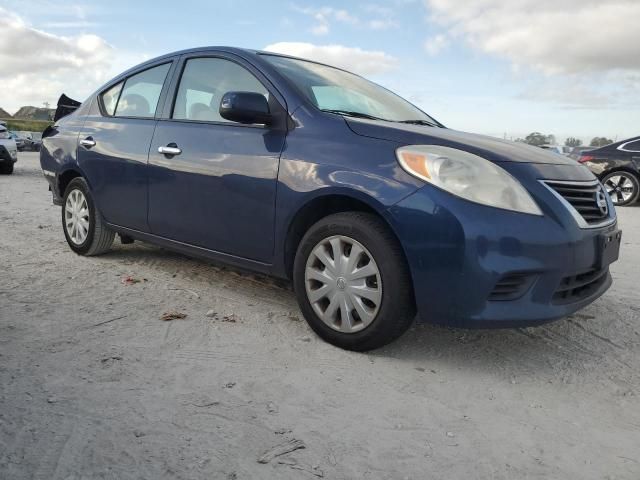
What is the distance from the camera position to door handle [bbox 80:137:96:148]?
4.57m

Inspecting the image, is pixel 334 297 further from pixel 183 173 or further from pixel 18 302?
pixel 18 302

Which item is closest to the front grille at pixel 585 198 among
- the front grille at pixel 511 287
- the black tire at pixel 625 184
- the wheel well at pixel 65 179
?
the front grille at pixel 511 287

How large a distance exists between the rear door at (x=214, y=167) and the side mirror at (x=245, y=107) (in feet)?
0.33

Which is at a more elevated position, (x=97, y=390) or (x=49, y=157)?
(x=49, y=157)

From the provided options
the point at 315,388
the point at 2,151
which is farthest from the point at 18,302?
the point at 2,151

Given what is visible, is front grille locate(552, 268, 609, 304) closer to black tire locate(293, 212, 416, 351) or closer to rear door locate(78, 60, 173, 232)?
black tire locate(293, 212, 416, 351)

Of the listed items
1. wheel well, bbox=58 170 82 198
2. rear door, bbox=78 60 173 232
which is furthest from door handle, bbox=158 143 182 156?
wheel well, bbox=58 170 82 198

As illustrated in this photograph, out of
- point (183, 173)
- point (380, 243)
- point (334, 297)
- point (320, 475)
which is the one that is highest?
point (183, 173)

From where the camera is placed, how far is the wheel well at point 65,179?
16.3ft

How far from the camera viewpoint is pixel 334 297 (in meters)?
2.99

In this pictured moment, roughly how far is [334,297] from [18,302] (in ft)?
6.65

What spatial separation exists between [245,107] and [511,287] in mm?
1671

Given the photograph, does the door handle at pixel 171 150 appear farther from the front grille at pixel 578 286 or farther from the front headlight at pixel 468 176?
the front grille at pixel 578 286

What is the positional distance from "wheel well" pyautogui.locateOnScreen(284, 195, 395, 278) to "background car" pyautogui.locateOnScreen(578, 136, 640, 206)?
9.41 meters
